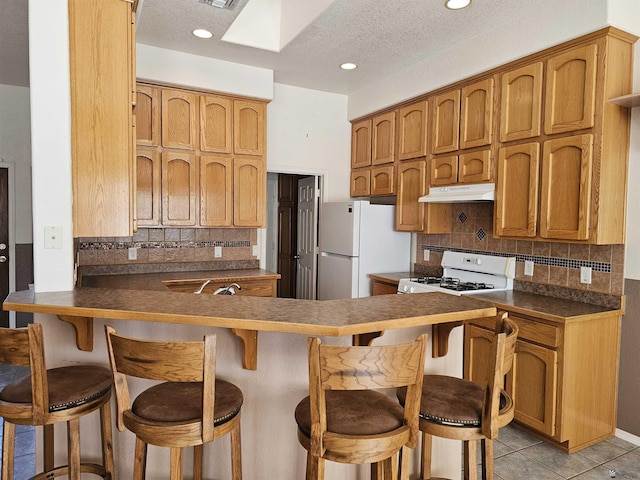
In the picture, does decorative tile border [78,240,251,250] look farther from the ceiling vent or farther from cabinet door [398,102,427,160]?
the ceiling vent

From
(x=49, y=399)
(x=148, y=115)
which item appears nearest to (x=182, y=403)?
(x=49, y=399)

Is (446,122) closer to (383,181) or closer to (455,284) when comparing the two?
(383,181)

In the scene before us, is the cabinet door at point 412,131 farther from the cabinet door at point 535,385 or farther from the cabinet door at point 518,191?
the cabinet door at point 535,385

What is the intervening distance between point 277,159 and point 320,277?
138cm

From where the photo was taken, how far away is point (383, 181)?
456cm

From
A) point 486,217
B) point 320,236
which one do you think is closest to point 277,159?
point 320,236

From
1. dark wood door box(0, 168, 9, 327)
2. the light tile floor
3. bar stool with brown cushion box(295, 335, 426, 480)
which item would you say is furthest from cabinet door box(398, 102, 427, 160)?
dark wood door box(0, 168, 9, 327)

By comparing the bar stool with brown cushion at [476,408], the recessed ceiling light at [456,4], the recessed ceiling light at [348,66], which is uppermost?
the recessed ceiling light at [348,66]

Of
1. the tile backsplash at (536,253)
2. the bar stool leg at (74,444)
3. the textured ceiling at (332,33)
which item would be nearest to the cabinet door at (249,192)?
the textured ceiling at (332,33)

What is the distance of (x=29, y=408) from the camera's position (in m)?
1.55

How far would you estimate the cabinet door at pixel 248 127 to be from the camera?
4.13m

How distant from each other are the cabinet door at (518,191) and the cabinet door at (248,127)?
7.14 ft

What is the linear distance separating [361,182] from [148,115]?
7.45 feet

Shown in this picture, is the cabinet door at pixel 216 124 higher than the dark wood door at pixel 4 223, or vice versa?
the cabinet door at pixel 216 124
